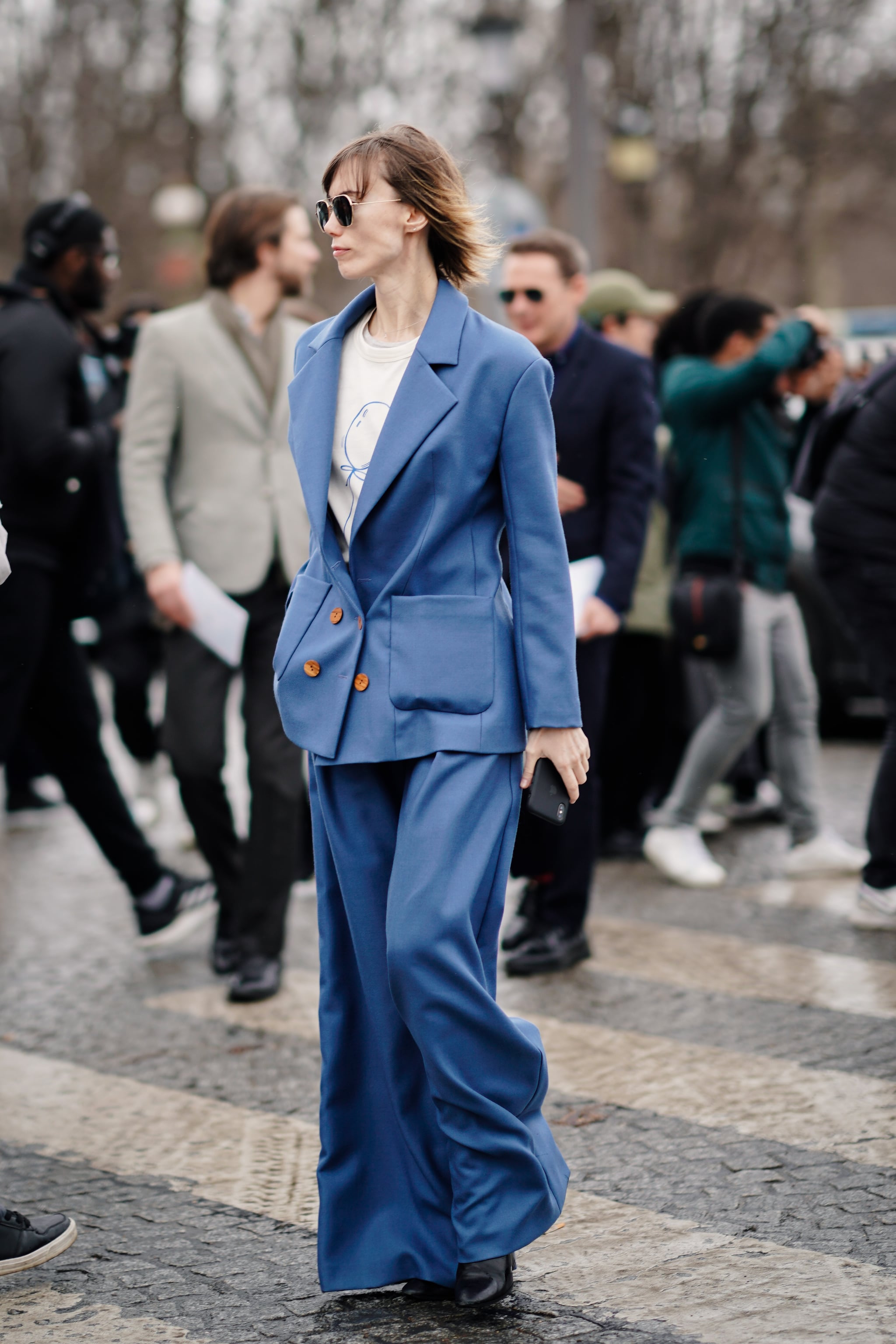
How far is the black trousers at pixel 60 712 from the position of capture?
540cm

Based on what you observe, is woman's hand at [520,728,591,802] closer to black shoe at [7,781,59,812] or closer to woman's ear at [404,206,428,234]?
woman's ear at [404,206,428,234]

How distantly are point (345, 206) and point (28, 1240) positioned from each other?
6.59 feet

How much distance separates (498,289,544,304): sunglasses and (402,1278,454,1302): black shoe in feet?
10.5

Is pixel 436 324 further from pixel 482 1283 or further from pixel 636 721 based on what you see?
pixel 636 721

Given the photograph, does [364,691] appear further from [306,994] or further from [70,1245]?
[306,994]

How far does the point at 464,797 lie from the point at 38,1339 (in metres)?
1.20

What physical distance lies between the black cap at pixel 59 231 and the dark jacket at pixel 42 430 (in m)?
0.12

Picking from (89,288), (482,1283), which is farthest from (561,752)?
(89,288)

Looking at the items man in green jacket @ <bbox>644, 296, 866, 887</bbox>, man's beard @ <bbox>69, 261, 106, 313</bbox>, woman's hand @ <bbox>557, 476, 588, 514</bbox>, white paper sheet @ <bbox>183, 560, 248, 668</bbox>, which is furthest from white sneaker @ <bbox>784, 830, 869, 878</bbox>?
man's beard @ <bbox>69, 261, 106, 313</bbox>

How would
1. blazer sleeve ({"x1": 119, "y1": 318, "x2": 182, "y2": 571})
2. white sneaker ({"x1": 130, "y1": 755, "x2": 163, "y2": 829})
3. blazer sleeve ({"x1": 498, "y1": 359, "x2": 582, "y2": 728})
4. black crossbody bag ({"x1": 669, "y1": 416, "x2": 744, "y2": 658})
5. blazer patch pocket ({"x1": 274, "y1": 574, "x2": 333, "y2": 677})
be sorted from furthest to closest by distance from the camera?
white sneaker ({"x1": 130, "y1": 755, "x2": 163, "y2": 829})
black crossbody bag ({"x1": 669, "y1": 416, "x2": 744, "y2": 658})
blazer sleeve ({"x1": 119, "y1": 318, "x2": 182, "y2": 571})
blazer patch pocket ({"x1": 274, "y1": 574, "x2": 333, "y2": 677})
blazer sleeve ({"x1": 498, "y1": 359, "x2": 582, "y2": 728})

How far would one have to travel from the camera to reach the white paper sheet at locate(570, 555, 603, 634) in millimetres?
5195

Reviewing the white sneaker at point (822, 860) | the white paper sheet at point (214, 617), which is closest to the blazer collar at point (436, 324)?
the white paper sheet at point (214, 617)

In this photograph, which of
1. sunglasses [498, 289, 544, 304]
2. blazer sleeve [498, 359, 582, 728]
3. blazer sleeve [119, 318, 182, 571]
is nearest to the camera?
blazer sleeve [498, 359, 582, 728]

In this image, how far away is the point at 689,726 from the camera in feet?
25.3
